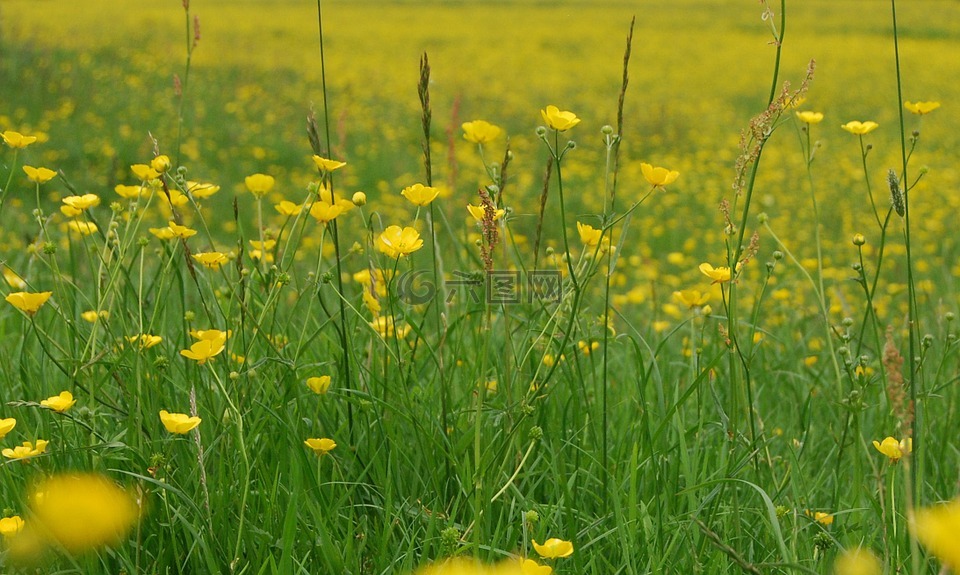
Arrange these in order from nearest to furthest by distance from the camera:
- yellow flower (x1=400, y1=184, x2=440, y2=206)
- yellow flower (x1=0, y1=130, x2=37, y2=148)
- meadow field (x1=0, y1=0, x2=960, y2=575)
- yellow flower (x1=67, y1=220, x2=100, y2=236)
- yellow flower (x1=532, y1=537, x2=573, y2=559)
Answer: yellow flower (x1=532, y1=537, x2=573, y2=559), meadow field (x1=0, y1=0, x2=960, y2=575), yellow flower (x1=400, y1=184, x2=440, y2=206), yellow flower (x1=0, y1=130, x2=37, y2=148), yellow flower (x1=67, y1=220, x2=100, y2=236)

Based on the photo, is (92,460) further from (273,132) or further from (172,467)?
(273,132)

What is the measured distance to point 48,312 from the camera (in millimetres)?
2184

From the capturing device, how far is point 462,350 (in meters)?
1.68

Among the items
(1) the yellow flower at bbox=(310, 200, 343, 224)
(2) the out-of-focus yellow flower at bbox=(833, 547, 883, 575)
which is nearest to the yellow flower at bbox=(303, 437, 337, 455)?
(1) the yellow flower at bbox=(310, 200, 343, 224)

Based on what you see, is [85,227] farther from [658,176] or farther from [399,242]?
[658,176]

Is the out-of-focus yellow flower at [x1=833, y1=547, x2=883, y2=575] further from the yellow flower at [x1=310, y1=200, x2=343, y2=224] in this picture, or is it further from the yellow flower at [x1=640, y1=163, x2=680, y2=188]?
the yellow flower at [x1=310, y1=200, x2=343, y2=224]

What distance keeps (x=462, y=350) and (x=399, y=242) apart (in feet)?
1.44

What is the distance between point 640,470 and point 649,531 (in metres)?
0.20

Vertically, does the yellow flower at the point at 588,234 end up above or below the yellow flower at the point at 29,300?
above

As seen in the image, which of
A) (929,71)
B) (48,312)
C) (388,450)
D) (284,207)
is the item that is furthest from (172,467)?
(929,71)

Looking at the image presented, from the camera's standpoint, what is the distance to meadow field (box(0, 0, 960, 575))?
1.19 m

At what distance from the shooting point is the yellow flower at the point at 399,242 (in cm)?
127

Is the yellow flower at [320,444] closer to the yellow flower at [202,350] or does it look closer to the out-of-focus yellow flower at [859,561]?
the yellow flower at [202,350]

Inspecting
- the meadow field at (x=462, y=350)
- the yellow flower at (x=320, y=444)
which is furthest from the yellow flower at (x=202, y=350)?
the yellow flower at (x=320, y=444)
